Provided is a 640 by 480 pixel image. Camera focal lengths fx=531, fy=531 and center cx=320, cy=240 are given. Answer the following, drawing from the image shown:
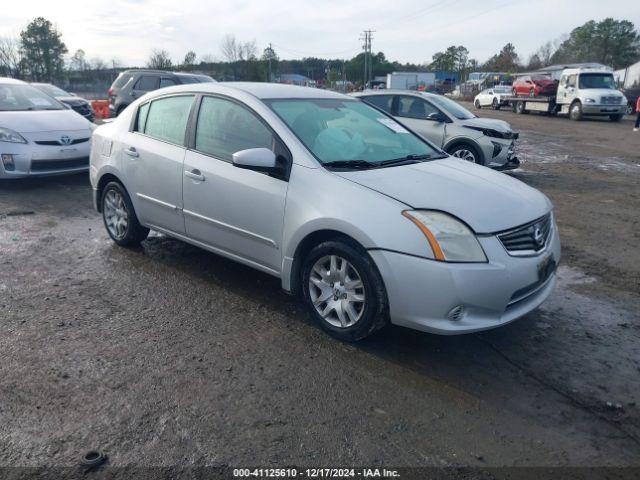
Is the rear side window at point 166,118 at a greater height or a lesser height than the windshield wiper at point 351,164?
greater

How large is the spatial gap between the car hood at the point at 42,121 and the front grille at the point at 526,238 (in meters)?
7.42

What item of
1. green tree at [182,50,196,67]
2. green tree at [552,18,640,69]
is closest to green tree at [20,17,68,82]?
green tree at [182,50,196,67]

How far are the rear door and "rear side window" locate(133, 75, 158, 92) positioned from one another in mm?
11462

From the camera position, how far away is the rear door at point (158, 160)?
15.4 ft

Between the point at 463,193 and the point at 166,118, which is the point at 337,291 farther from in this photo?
the point at 166,118

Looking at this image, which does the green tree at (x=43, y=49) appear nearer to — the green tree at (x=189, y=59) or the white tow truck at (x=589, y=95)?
the green tree at (x=189, y=59)

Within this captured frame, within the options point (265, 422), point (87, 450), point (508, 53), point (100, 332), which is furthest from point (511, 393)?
point (508, 53)

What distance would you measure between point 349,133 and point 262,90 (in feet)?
2.83

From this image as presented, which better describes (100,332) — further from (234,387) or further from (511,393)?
(511,393)

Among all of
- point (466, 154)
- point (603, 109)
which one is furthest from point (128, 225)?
point (603, 109)

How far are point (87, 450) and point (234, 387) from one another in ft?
2.81

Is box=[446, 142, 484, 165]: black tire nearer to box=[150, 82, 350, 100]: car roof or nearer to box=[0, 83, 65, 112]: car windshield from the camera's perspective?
box=[150, 82, 350, 100]: car roof

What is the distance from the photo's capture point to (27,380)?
321 centimetres

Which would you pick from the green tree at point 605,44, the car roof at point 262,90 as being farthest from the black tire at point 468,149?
the green tree at point 605,44
